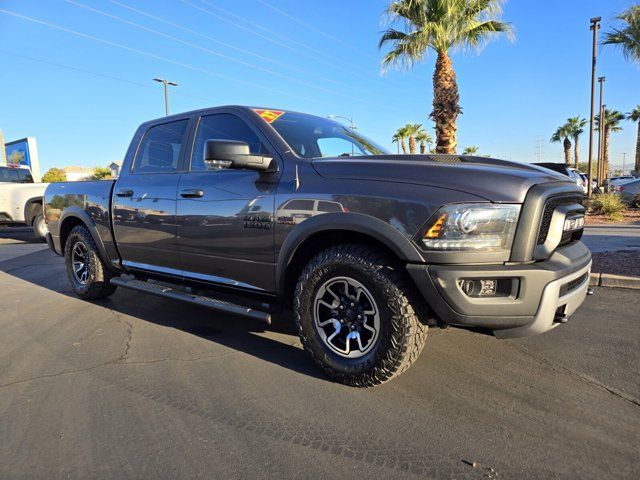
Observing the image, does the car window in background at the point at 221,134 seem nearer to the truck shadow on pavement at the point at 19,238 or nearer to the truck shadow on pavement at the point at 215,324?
the truck shadow on pavement at the point at 215,324

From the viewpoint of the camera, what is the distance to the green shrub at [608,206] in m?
12.8

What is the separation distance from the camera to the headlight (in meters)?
2.52


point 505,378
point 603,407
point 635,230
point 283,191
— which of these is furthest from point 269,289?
point 635,230

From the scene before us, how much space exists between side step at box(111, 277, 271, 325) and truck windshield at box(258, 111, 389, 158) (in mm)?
1220

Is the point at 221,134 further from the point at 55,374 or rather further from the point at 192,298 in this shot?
the point at 55,374

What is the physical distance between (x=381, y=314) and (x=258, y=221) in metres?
1.15

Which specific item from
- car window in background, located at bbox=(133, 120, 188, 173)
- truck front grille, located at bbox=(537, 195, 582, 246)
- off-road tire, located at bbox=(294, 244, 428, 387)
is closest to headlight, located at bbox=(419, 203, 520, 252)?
truck front grille, located at bbox=(537, 195, 582, 246)

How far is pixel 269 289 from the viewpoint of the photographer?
11.1 feet

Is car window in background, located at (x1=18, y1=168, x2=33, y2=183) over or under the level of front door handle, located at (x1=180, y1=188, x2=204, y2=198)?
over

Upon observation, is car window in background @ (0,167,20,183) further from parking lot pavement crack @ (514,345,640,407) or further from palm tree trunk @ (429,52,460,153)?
parking lot pavement crack @ (514,345,640,407)

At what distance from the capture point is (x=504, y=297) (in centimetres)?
253

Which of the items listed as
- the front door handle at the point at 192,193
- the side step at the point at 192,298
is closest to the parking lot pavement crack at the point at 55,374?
the side step at the point at 192,298

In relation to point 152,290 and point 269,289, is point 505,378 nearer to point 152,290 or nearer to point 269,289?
point 269,289

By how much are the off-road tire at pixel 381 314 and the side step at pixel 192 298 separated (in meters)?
0.39
